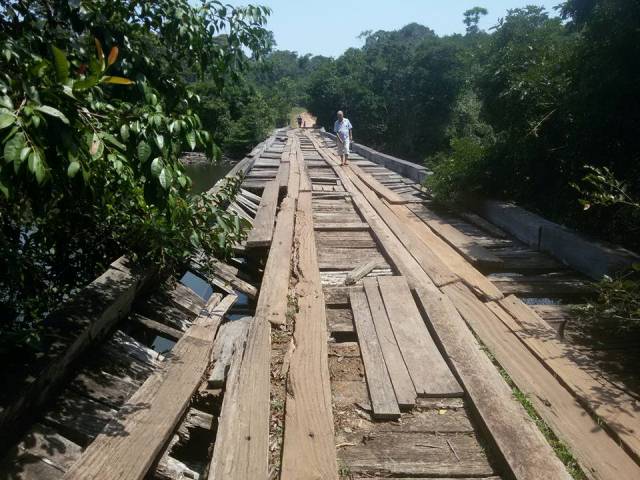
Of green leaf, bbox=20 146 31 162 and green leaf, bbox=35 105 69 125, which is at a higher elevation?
green leaf, bbox=35 105 69 125

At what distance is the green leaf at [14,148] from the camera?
153 centimetres

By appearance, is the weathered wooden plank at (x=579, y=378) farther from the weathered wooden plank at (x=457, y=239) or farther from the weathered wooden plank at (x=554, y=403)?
the weathered wooden plank at (x=457, y=239)

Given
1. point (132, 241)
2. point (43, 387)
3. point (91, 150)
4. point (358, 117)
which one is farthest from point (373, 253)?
point (358, 117)

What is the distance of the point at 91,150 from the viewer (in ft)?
6.17

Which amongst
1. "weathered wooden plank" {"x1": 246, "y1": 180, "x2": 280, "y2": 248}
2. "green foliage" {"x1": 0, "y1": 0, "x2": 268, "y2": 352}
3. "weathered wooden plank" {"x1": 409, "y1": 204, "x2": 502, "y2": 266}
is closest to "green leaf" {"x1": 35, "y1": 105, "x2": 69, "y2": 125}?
"green foliage" {"x1": 0, "y1": 0, "x2": 268, "y2": 352}

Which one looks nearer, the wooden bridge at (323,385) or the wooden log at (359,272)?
the wooden bridge at (323,385)

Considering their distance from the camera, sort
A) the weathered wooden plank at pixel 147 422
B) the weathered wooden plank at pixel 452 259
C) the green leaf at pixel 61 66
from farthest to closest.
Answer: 1. the weathered wooden plank at pixel 452 259
2. the weathered wooden plank at pixel 147 422
3. the green leaf at pixel 61 66

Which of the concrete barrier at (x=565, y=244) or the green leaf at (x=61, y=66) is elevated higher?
the green leaf at (x=61, y=66)

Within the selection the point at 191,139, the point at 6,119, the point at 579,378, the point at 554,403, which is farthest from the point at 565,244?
the point at 6,119


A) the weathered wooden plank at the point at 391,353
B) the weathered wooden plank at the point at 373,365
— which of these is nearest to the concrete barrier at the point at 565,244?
the weathered wooden plank at the point at 391,353

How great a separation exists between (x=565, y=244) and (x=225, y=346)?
391 cm

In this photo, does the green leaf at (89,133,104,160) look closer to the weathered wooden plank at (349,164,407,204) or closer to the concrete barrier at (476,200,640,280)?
the concrete barrier at (476,200,640,280)

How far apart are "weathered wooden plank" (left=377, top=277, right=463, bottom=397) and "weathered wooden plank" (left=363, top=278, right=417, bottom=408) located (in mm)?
34

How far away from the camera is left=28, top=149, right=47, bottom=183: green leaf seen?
155 cm
